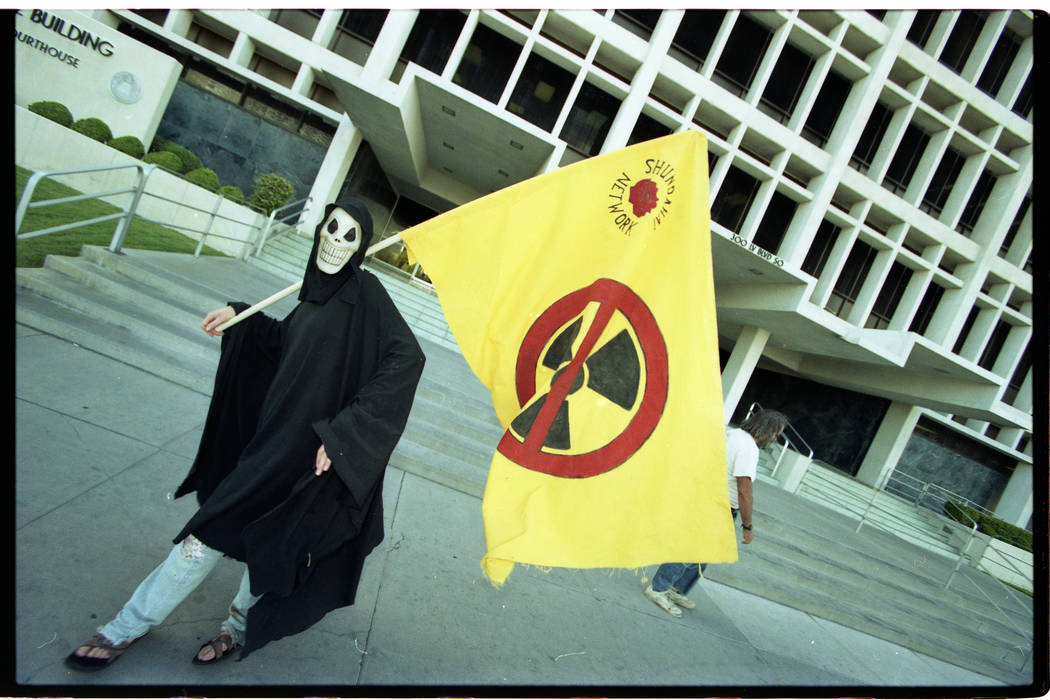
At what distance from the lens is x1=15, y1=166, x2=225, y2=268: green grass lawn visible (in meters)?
5.53

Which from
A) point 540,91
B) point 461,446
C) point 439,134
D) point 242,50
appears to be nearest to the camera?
point 461,446

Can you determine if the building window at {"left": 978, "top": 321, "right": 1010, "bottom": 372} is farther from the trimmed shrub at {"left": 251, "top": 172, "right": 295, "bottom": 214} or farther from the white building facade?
the trimmed shrub at {"left": 251, "top": 172, "right": 295, "bottom": 214}

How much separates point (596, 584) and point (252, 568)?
2.89 metres

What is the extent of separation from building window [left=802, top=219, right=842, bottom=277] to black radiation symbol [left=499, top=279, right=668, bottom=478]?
17.6 m

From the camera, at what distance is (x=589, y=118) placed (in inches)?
646

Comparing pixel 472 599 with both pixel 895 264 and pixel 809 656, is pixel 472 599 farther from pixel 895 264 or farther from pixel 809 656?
pixel 895 264

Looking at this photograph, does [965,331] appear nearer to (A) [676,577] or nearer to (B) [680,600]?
(B) [680,600]

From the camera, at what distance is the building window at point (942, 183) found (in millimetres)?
17844

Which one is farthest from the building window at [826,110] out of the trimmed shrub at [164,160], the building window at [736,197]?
the trimmed shrub at [164,160]

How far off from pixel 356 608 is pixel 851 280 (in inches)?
772

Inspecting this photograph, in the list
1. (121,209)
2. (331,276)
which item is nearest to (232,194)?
(121,209)

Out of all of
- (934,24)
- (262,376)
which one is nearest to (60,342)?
(262,376)

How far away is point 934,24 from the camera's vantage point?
17281mm

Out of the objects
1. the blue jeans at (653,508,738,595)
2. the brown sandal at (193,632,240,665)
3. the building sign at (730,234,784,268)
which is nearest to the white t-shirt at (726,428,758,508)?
the blue jeans at (653,508,738,595)
